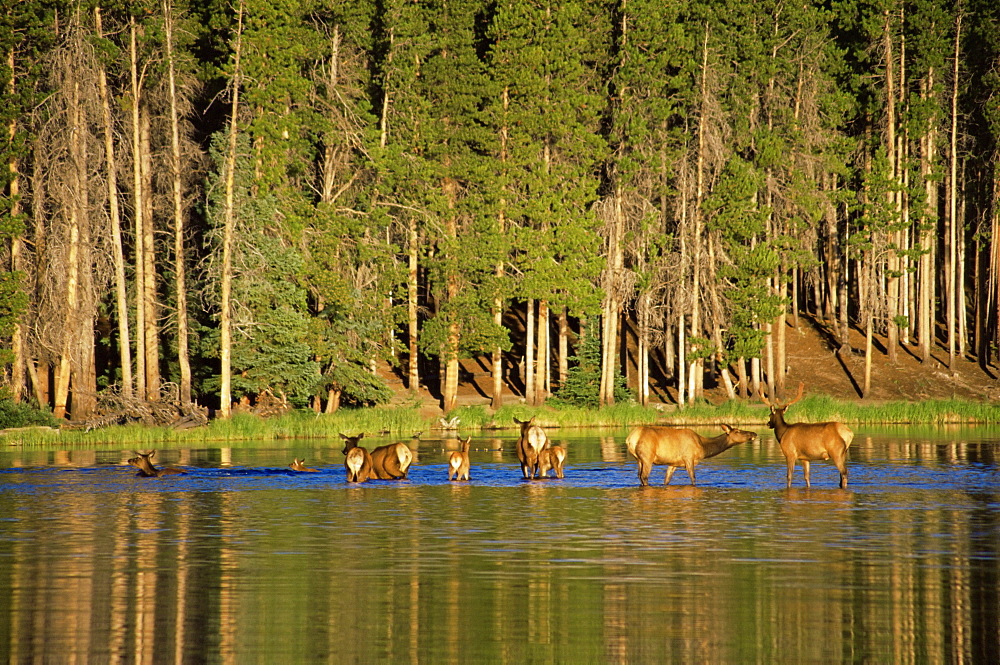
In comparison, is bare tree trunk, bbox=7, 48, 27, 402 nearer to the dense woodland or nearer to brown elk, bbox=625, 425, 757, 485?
the dense woodland

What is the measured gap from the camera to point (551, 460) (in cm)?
2703

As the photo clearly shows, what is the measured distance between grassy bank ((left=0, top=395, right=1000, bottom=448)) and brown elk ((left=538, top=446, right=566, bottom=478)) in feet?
49.5

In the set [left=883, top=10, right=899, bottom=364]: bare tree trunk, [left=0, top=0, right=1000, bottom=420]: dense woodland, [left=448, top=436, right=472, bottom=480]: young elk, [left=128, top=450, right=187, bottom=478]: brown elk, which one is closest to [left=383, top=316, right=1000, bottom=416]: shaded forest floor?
[left=0, top=0, right=1000, bottom=420]: dense woodland

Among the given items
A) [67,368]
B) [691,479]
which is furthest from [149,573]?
[67,368]

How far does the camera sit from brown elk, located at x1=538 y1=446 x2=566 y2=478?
2691 cm

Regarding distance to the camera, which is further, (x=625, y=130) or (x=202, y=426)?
(x=625, y=130)

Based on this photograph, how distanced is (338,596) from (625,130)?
138 ft

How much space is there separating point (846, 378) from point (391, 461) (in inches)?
1452

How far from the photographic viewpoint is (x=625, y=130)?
54062 mm

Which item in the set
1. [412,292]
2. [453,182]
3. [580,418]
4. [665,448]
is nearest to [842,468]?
[665,448]

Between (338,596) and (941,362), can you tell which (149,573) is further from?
(941,362)

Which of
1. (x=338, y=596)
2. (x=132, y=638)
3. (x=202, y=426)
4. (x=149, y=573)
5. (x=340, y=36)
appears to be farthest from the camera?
(x=340, y=36)

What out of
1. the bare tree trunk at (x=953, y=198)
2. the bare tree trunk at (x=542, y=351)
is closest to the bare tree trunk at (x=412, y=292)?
the bare tree trunk at (x=542, y=351)

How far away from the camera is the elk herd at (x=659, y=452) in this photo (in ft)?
79.7
